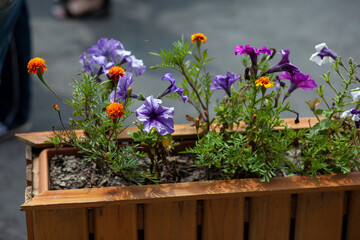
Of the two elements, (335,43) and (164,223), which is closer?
(164,223)

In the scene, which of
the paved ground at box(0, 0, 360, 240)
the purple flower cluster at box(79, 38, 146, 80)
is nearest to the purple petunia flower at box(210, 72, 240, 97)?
the purple flower cluster at box(79, 38, 146, 80)

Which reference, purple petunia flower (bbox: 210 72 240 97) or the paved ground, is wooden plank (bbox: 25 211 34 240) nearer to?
purple petunia flower (bbox: 210 72 240 97)

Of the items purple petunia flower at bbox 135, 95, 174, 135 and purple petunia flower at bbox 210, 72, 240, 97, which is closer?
purple petunia flower at bbox 135, 95, 174, 135

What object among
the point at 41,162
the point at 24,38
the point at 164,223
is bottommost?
the point at 164,223

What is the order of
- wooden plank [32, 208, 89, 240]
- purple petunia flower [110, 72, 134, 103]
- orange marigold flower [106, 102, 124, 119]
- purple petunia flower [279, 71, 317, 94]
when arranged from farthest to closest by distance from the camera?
1. purple petunia flower [279, 71, 317, 94]
2. purple petunia flower [110, 72, 134, 103]
3. wooden plank [32, 208, 89, 240]
4. orange marigold flower [106, 102, 124, 119]

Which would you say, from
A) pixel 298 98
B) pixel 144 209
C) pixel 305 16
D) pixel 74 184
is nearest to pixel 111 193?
pixel 144 209

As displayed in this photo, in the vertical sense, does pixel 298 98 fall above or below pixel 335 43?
below

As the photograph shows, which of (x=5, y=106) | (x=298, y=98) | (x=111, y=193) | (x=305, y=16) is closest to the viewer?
(x=111, y=193)

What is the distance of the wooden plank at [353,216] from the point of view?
1.50 metres

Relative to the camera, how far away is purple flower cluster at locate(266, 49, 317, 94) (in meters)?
1.49

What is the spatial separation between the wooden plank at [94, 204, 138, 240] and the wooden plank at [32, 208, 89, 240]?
0.03 m

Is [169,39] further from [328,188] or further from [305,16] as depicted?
[328,188]

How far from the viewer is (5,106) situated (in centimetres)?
322

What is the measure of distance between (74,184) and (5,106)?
1.87 meters
